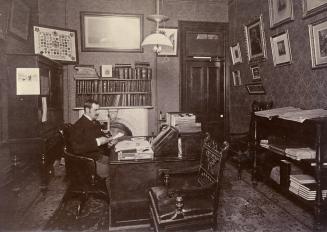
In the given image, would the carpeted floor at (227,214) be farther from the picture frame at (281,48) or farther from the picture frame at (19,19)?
the picture frame at (19,19)

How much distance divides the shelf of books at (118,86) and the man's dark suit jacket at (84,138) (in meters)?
2.27

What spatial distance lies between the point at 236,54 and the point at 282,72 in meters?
1.80

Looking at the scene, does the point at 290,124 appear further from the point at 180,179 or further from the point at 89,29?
the point at 89,29

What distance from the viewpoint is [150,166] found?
2.96m

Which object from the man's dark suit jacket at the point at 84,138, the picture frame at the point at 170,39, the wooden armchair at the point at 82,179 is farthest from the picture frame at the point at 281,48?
the wooden armchair at the point at 82,179

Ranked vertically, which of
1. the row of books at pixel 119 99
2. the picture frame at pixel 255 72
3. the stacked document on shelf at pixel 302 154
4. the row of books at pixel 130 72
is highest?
the row of books at pixel 130 72

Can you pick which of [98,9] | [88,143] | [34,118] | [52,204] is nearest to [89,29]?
Answer: [98,9]

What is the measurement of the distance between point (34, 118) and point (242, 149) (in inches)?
126

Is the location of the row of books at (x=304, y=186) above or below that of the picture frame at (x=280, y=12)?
below

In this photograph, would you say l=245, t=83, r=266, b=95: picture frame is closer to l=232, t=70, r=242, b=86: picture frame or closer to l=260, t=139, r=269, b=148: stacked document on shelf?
l=232, t=70, r=242, b=86: picture frame

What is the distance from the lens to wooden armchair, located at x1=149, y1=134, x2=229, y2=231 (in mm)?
2314

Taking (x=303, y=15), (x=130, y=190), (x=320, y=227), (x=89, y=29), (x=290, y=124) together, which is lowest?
(x=320, y=227)

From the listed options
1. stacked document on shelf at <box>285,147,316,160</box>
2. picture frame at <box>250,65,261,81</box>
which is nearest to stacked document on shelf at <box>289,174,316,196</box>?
stacked document on shelf at <box>285,147,316,160</box>

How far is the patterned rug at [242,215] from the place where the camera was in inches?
123
